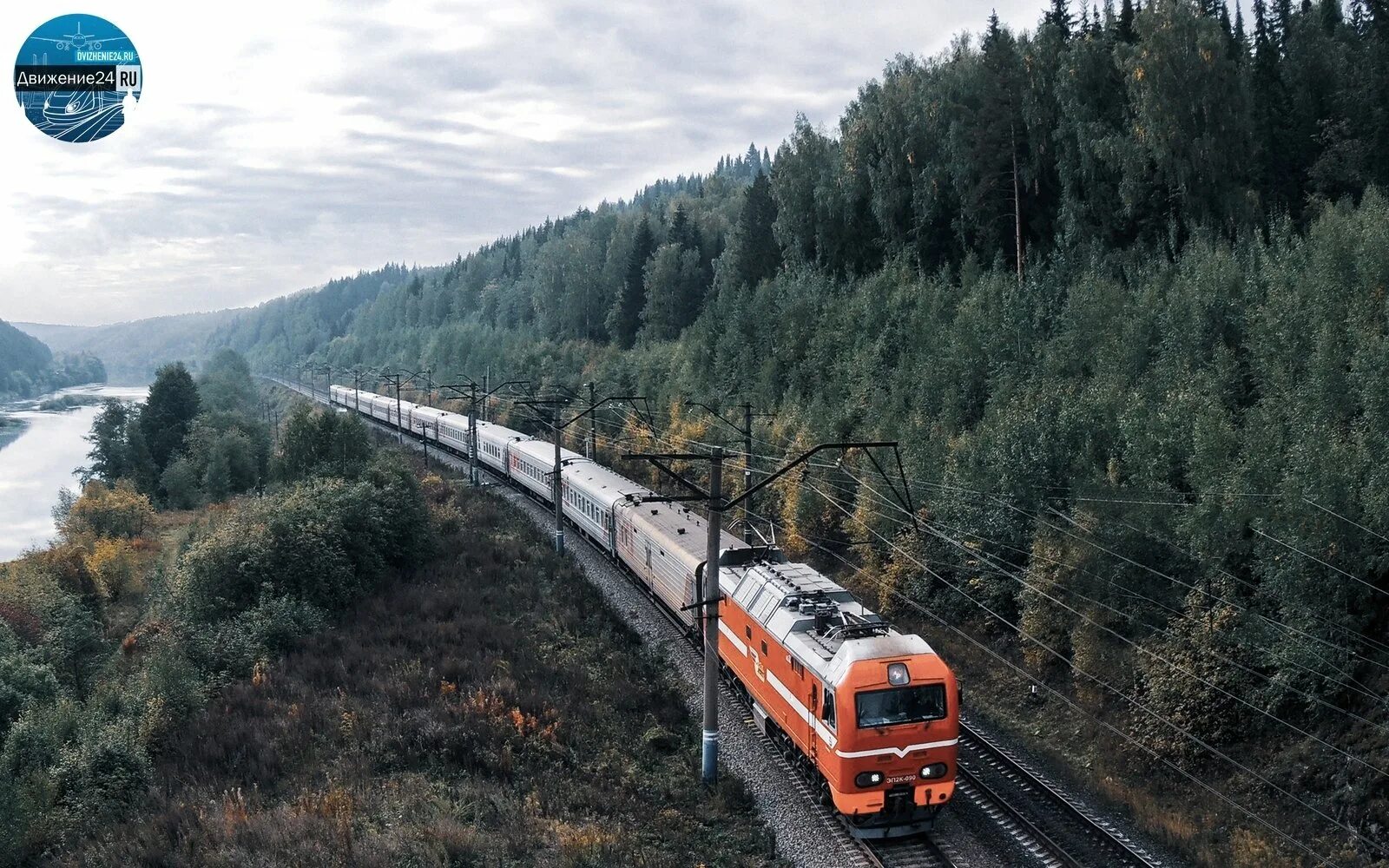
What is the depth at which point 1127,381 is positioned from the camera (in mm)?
30547

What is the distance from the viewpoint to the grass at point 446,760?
1623 centimetres

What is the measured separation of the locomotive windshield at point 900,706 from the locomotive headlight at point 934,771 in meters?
0.89

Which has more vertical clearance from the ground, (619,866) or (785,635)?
(785,635)

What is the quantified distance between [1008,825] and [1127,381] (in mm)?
17325

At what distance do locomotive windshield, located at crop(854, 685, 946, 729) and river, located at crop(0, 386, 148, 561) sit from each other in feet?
235

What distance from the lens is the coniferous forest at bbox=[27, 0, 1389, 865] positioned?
19656 millimetres

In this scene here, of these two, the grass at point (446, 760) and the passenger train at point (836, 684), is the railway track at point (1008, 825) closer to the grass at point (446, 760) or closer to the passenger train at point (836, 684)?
the passenger train at point (836, 684)

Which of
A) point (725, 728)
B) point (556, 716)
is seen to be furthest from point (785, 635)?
point (556, 716)

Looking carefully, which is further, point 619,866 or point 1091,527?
point 1091,527

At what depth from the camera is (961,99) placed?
1941 inches

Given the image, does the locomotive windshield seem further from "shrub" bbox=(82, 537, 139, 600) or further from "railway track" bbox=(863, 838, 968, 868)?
"shrub" bbox=(82, 537, 139, 600)

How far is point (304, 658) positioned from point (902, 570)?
767 inches

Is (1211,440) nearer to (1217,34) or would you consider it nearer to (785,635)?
(785,635)

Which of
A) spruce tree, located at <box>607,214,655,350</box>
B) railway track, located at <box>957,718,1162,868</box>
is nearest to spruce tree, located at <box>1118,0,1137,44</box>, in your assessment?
railway track, located at <box>957,718,1162,868</box>
